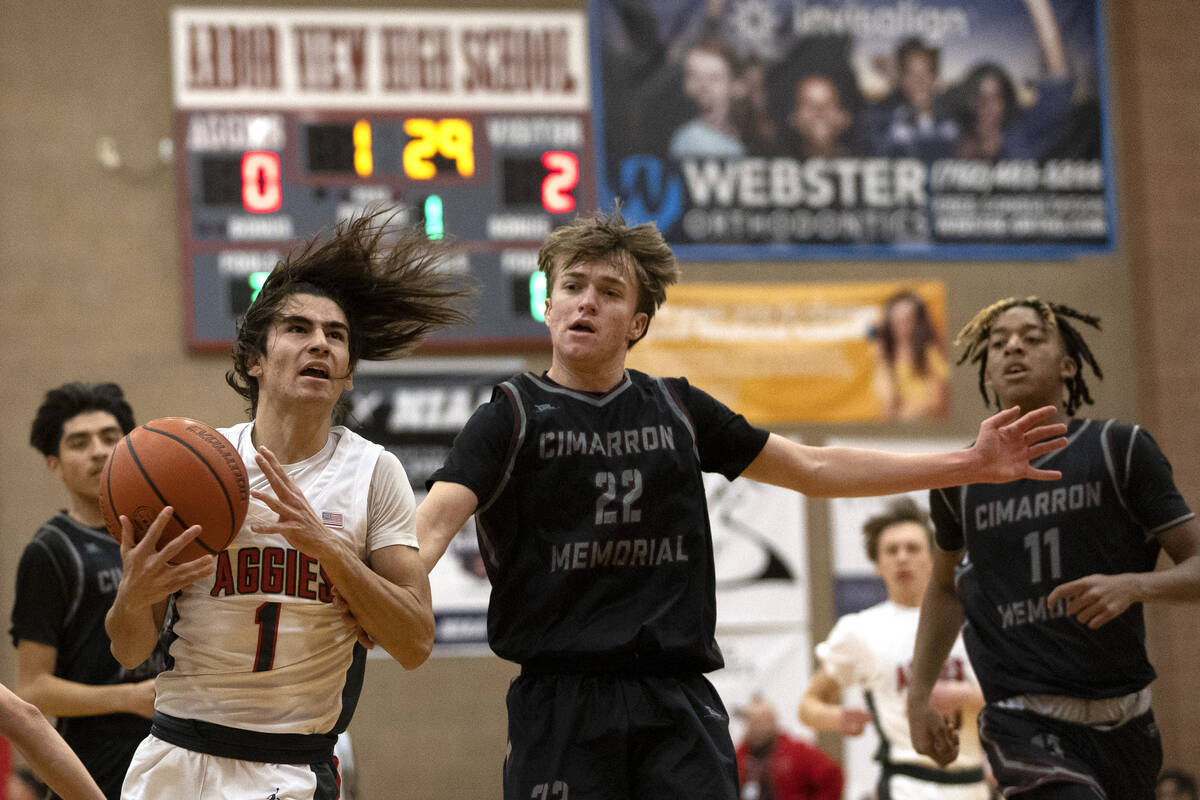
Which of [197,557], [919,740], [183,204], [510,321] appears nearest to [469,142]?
[510,321]

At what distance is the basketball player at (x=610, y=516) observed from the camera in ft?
11.0

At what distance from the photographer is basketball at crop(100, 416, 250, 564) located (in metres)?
3.11

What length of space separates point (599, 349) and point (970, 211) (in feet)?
24.3

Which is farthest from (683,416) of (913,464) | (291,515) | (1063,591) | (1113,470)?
(1113,470)

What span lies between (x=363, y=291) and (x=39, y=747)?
58.5 inches

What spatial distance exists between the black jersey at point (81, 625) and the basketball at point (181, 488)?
1.62 meters

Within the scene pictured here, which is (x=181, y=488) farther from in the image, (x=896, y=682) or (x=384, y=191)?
(x=384, y=191)

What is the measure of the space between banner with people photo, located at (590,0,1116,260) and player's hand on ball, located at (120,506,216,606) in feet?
23.3

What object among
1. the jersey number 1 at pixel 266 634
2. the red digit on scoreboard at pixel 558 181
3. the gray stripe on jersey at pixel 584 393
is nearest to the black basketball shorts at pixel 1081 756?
the gray stripe on jersey at pixel 584 393

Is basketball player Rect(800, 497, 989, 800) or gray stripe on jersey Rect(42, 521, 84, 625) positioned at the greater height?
gray stripe on jersey Rect(42, 521, 84, 625)

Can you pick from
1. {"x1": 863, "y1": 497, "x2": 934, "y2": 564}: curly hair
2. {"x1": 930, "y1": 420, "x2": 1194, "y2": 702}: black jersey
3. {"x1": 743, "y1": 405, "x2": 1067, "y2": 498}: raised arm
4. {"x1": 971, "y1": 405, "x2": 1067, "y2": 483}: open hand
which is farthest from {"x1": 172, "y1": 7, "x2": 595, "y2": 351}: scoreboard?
{"x1": 971, "y1": 405, "x2": 1067, "y2": 483}: open hand

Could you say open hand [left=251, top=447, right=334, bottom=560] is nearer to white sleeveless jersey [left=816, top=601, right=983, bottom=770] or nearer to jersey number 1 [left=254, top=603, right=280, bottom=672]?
jersey number 1 [left=254, top=603, right=280, bottom=672]

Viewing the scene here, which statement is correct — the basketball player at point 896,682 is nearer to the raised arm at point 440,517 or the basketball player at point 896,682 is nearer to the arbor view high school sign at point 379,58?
the raised arm at point 440,517

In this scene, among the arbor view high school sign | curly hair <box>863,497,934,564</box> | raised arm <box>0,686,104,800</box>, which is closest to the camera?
raised arm <box>0,686,104,800</box>
